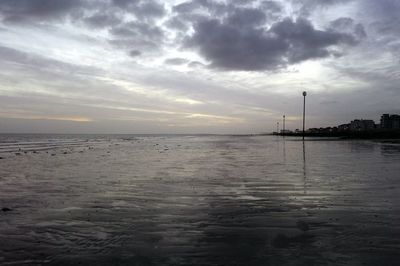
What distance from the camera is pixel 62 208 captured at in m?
11.2

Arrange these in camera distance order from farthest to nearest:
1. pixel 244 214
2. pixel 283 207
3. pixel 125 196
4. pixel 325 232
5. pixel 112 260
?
1. pixel 125 196
2. pixel 283 207
3. pixel 244 214
4. pixel 325 232
5. pixel 112 260

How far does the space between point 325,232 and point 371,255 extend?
5.08 ft

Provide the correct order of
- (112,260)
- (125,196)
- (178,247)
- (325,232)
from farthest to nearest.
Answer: (125,196)
(325,232)
(178,247)
(112,260)

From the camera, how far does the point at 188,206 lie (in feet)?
37.1

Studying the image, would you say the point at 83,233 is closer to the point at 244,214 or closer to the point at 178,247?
the point at 178,247

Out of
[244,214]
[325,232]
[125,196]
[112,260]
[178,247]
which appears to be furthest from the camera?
[125,196]

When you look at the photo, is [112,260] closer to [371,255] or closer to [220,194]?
[371,255]

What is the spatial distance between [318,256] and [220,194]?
6.81 meters

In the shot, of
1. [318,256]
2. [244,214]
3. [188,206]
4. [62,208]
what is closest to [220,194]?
[188,206]

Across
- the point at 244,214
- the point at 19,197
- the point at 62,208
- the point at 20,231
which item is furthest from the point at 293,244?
the point at 19,197

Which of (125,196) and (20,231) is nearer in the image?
(20,231)

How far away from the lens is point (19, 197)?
43.7ft

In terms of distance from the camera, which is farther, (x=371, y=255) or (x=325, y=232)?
(x=325, y=232)

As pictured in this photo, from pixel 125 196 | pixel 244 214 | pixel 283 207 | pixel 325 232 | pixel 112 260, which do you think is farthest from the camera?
pixel 125 196
